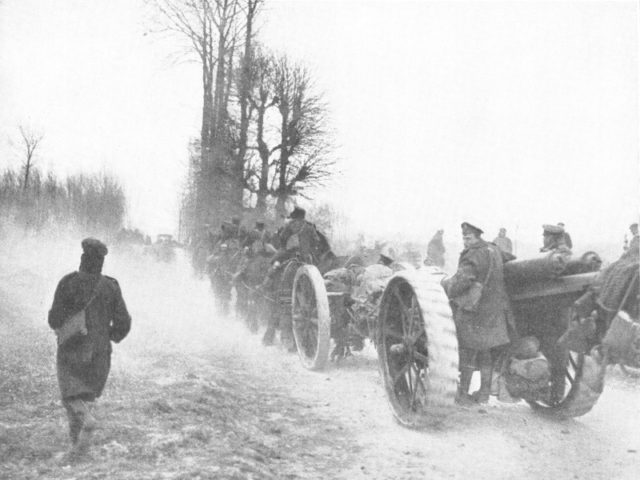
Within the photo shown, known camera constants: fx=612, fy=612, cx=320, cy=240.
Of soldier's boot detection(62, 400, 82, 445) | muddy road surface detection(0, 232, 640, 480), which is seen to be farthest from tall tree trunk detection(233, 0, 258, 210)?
soldier's boot detection(62, 400, 82, 445)

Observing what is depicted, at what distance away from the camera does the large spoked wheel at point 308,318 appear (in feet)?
23.2

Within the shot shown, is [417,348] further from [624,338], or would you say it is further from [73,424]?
[73,424]

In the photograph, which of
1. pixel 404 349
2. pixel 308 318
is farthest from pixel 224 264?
pixel 404 349

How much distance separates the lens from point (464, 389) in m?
Answer: 5.09

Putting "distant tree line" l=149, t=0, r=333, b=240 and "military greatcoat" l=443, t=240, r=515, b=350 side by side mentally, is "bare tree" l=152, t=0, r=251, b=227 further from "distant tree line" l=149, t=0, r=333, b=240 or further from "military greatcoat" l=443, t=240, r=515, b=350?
"military greatcoat" l=443, t=240, r=515, b=350

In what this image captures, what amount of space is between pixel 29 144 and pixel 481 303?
229 inches

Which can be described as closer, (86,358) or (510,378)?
(86,358)

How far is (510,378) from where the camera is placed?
16.4ft

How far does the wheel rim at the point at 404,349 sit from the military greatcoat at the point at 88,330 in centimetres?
223

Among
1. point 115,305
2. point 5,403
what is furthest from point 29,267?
point 115,305

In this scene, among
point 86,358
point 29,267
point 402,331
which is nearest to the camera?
point 86,358

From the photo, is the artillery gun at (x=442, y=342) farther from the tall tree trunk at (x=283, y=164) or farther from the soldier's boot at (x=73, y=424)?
the tall tree trunk at (x=283, y=164)

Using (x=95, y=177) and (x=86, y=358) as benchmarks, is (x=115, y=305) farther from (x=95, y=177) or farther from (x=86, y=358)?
(x=95, y=177)

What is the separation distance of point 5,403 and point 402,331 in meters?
3.27
